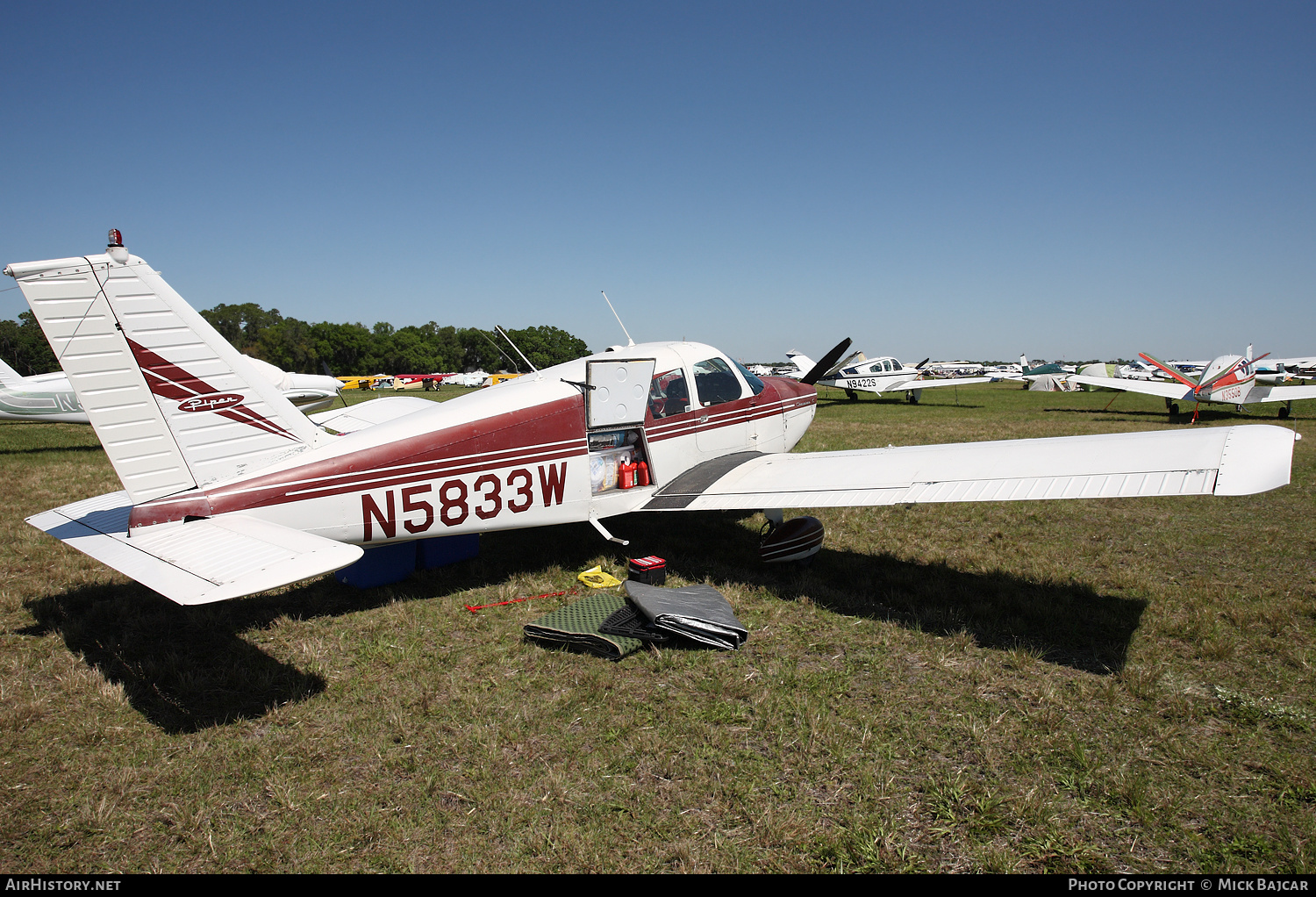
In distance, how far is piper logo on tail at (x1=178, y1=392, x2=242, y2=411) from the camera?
4.65 m

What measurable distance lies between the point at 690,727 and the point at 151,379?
14.5ft

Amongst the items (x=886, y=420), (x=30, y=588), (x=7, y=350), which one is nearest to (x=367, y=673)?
(x=30, y=588)

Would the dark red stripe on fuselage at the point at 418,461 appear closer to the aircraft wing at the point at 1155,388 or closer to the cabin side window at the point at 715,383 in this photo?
the cabin side window at the point at 715,383

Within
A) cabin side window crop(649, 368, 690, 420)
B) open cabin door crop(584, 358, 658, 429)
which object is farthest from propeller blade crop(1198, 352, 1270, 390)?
open cabin door crop(584, 358, 658, 429)

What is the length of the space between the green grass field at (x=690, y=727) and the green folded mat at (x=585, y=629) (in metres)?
0.15

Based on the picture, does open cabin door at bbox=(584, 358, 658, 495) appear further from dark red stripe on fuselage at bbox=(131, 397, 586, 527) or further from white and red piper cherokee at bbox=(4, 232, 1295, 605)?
dark red stripe on fuselage at bbox=(131, 397, 586, 527)

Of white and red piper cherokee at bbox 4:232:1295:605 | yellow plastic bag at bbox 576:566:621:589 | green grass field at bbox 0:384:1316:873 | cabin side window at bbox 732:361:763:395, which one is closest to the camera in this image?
green grass field at bbox 0:384:1316:873

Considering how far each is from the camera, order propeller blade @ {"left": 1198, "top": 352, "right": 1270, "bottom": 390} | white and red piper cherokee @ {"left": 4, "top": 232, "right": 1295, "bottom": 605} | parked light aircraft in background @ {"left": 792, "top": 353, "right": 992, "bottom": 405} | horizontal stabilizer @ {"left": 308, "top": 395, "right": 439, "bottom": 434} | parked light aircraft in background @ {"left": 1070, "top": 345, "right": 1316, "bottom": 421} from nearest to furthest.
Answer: white and red piper cherokee @ {"left": 4, "top": 232, "right": 1295, "bottom": 605}
horizontal stabilizer @ {"left": 308, "top": 395, "right": 439, "bottom": 434}
parked light aircraft in background @ {"left": 1070, "top": 345, "right": 1316, "bottom": 421}
propeller blade @ {"left": 1198, "top": 352, "right": 1270, "bottom": 390}
parked light aircraft in background @ {"left": 792, "top": 353, "right": 992, "bottom": 405}

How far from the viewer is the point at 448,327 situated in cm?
13550

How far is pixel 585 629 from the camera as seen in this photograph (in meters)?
4.66

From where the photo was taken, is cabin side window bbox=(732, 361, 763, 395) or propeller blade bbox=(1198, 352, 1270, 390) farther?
propeller blade bbox=(1198, 352, 1270, 390)

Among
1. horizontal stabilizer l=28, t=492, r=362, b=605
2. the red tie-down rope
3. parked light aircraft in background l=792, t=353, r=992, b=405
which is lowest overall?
the red tie-down rope

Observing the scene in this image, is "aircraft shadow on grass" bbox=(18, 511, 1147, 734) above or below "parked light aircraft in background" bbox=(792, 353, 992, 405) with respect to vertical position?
below

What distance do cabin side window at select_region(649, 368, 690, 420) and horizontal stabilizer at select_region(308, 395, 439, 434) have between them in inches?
151
